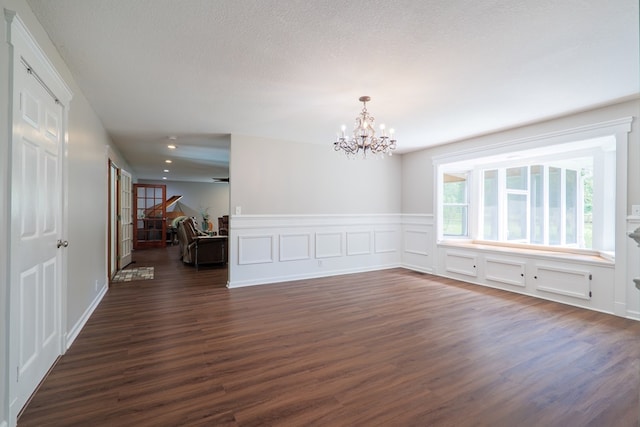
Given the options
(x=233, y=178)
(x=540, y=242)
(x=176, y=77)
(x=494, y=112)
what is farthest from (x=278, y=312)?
(x=540, y=242)

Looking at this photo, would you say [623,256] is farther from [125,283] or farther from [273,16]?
[125,283]

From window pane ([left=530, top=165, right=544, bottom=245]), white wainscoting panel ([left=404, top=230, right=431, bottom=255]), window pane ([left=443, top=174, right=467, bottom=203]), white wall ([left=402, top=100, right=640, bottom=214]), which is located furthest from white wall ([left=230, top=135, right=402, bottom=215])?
window pane ([left=530, top=165, right=544, bottom=245])

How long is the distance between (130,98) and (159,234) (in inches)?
307

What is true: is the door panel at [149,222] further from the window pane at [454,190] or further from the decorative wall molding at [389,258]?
the window pane at [454,190]

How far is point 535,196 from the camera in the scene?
4957 mm

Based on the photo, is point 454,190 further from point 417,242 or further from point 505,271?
point 505,271

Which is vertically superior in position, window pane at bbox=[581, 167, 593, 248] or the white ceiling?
the white ceiling

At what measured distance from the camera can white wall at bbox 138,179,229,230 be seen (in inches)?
480

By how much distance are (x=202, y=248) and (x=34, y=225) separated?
4.70m

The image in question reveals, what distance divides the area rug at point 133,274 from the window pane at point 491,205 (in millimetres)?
6245

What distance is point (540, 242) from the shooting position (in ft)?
15.9

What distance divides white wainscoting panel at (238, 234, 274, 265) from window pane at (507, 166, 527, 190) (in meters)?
4.26

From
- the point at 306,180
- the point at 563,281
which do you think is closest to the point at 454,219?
the point at 563,281

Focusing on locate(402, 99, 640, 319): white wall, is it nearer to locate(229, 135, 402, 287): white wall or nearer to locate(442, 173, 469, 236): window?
locate(442, 173, 469, 236): window
